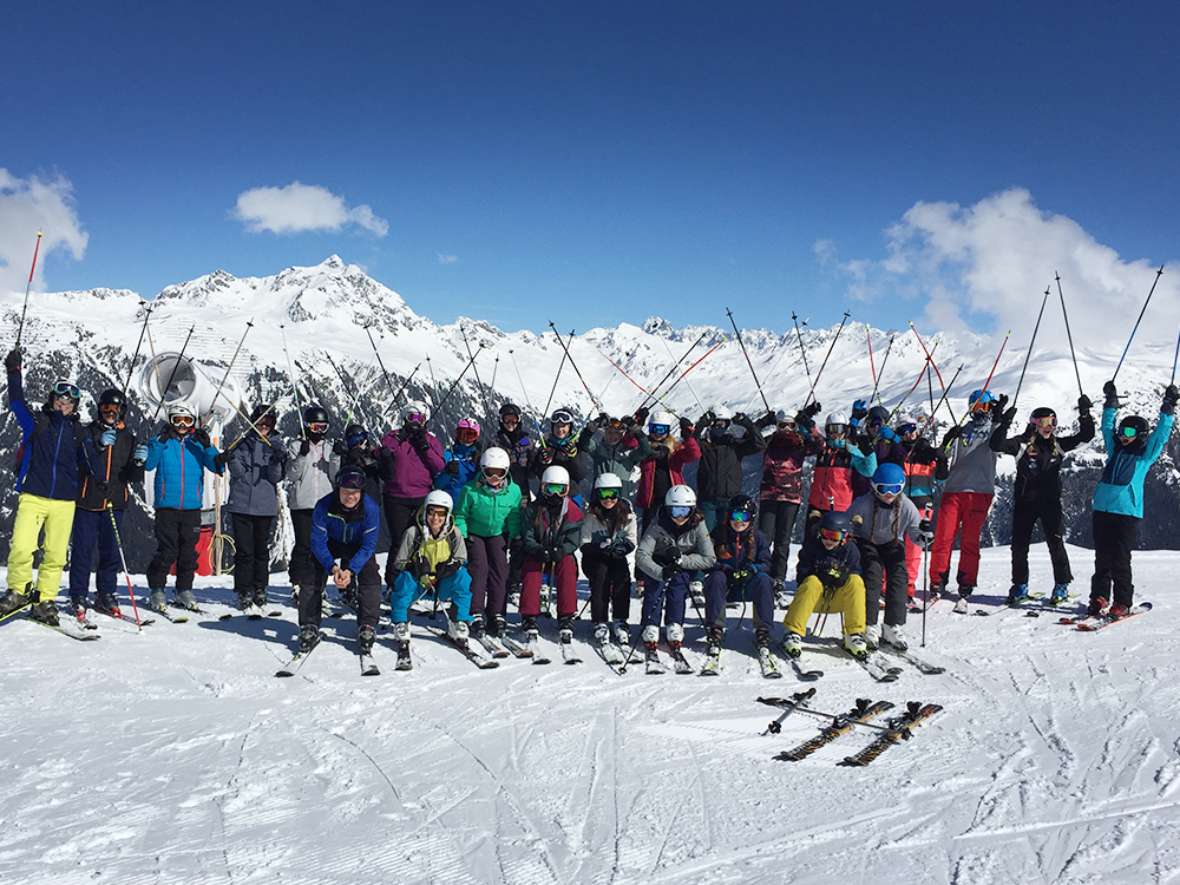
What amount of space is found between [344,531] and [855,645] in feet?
15.1

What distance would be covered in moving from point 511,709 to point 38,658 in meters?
4.13

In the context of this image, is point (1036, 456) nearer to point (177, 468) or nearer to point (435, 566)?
point (435, 566)

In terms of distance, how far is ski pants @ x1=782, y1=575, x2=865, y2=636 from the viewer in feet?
23.9

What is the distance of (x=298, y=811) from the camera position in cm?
435

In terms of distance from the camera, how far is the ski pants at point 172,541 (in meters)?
8.40

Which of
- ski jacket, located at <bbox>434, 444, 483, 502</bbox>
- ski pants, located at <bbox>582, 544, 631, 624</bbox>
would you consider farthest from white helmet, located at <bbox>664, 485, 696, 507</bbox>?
ski jacket, located at <bbox>434, 444, 483, 502</bbox>

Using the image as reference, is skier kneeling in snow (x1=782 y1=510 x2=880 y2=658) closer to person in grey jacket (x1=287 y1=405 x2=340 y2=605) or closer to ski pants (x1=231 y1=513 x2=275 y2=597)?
person in grey jacket (x1=287 y1=405 x2=340 y2=605)

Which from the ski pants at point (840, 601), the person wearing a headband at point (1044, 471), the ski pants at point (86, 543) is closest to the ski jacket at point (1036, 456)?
the person wearing a headband at point (1044, 471)

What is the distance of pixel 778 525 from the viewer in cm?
918

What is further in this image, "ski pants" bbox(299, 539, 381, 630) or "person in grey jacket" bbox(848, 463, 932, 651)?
"person in grey jacket" bbox(848, 463, 932, 651)

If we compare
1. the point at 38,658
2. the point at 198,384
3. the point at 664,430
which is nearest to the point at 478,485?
the point at 664,430

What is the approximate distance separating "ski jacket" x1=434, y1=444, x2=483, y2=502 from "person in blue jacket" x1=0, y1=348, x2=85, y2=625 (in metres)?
3.46

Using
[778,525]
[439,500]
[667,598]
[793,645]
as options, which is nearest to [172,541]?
[439,500]

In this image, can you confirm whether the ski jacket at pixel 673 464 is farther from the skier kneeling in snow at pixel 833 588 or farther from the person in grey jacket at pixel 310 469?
the person in grey jacket at pixel 310 469
